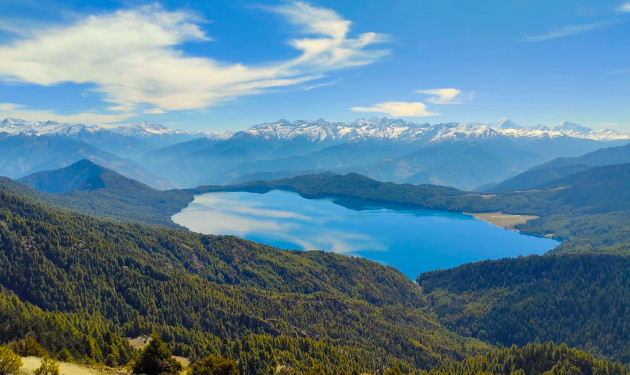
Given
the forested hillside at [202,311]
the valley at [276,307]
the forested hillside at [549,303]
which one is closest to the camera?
the valley at [276,307]

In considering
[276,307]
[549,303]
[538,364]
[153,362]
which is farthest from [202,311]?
[549,303]

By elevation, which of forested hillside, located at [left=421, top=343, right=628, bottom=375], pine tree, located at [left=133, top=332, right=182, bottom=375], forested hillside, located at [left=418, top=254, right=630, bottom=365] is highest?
pine tree, located at [left=133, top=332, right=182, bottom=375]

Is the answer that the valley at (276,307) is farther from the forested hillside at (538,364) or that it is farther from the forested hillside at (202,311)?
the forested hillside at (538,364)

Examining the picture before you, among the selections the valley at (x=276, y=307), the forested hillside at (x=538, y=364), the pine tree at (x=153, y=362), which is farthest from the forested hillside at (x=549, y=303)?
the pine tree at (x=153, y=362)

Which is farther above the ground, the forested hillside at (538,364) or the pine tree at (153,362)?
the pine tree at (153,362)

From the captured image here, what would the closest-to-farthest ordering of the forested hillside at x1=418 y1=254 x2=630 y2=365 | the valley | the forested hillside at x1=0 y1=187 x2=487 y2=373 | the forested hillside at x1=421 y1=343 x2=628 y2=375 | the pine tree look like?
the pine tree, the valley, the forested hillside at x1=421 y1=343 x2=628 y2=375, the forested hillside at x1=0 y1=187 x2=487 y2=373, the forested hillside at x1=418 y1=254 x2=630 y2=365

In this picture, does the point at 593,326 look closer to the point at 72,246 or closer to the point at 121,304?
the point at 121,304

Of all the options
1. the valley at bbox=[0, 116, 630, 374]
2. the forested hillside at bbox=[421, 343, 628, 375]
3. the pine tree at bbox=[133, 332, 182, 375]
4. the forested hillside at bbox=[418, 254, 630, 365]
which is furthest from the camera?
the forested hillside at bbox=[418, 254, 630, 365]

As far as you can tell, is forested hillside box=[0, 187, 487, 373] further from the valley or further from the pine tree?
the pine tree

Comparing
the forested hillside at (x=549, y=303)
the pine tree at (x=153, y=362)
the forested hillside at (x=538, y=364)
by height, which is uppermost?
the pine tree at (x=153, y=362)

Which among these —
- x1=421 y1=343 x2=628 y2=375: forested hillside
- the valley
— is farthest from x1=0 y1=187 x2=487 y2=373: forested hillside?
x1=421 y1=343 x2=628 y2=375: forested hillside

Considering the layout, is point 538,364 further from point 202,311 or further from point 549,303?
point 202,311
